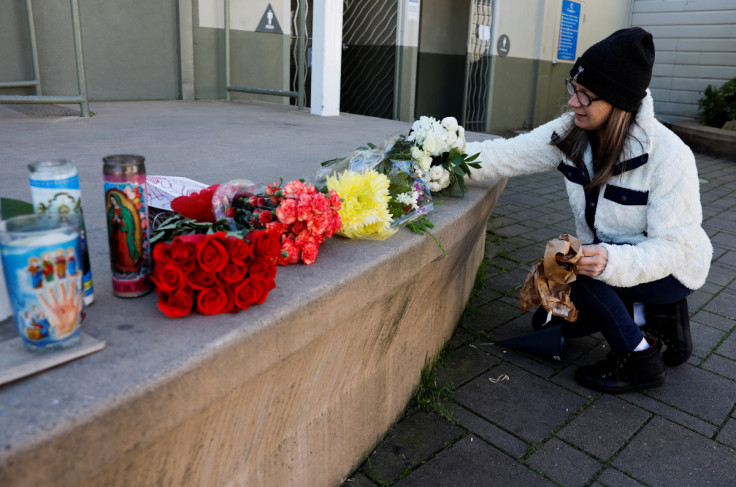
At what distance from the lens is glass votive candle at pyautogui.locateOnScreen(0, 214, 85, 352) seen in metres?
1.13

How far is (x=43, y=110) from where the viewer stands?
5129mm

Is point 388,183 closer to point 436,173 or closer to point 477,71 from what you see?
point 436,173

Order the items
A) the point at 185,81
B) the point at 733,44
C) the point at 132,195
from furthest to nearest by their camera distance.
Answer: the point at 733,44
the point at 185,81
the point at 132,195

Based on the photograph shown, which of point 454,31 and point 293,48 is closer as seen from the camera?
point 293,48

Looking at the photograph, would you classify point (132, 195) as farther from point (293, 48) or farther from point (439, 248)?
point (293, 48)

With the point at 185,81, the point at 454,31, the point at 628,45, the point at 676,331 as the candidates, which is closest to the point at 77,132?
the point at 185,81

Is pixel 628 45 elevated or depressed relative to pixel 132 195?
elevated

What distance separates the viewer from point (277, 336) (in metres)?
1.46

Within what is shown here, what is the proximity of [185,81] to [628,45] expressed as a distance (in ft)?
17.5

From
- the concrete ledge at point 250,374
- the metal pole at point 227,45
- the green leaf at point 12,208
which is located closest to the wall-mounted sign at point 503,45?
the metal pole at point 227,45

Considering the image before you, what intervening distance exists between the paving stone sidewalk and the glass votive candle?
4.28 feet

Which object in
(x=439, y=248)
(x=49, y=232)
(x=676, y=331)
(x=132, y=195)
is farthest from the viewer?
(x=676, y=331)

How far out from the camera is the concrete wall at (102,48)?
519 cm

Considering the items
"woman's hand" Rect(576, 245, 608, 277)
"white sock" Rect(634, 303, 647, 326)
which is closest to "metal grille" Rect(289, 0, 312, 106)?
"white sock" Rect(634, 303, 647, 326)
